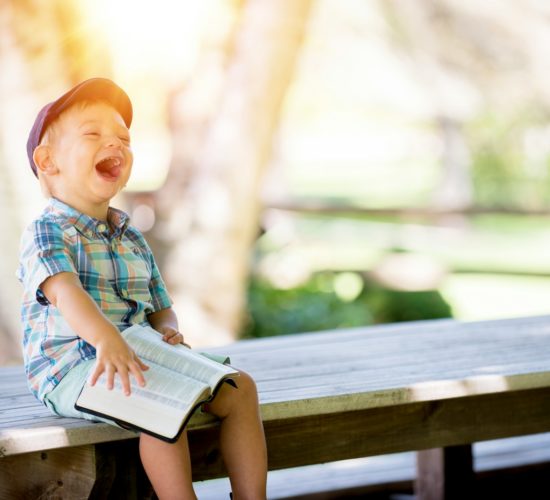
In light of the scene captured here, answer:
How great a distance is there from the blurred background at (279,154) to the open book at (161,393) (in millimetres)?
3248

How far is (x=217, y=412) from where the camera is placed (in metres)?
2.15

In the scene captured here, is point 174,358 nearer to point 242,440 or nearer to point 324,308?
point 242,440

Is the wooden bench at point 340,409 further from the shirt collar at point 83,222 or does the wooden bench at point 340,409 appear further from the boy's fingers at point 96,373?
the shirt collar at point 83,222

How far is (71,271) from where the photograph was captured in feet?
6.95

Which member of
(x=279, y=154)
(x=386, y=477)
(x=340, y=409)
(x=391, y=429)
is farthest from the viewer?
(x=279, y=154)

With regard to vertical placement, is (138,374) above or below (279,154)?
below

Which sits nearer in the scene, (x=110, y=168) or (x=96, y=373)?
(x=96, y=373)

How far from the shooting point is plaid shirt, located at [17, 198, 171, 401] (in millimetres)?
2154

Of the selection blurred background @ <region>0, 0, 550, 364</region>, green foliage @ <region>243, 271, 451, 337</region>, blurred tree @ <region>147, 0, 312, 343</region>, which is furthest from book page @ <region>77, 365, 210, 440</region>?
green foliage @ <region>243, 271, 451, 337</region>

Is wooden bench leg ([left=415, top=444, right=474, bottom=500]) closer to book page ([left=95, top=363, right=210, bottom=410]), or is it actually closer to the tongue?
book page ([left=95, top=363, right=210, bottom=410])

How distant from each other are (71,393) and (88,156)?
0.54 m

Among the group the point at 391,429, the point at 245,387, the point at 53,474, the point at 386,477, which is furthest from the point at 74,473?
the point at 386,477

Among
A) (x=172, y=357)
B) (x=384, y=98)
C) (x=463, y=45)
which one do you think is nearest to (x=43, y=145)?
(x=172, y=357)

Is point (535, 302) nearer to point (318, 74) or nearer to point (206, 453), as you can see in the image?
point (206, 453)
